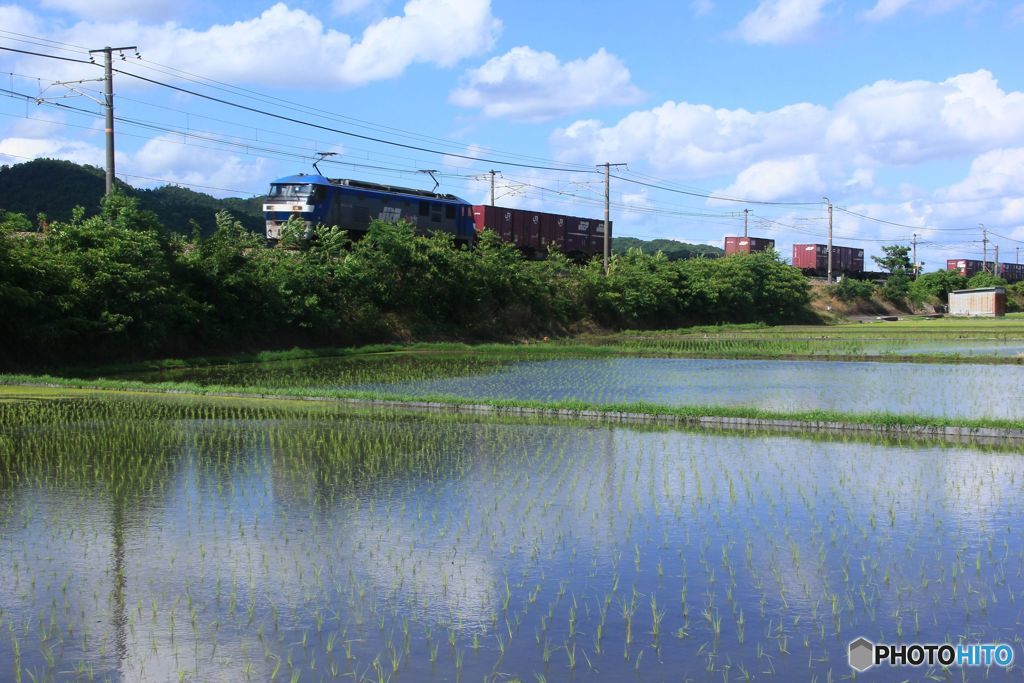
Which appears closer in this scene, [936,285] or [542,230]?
[542,230]

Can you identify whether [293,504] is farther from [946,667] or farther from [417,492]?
[946,667]

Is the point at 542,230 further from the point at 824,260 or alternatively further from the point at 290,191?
the point at 824,260

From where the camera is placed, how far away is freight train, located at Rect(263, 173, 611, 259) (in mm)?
39250

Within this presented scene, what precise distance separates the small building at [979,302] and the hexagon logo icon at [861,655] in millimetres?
71962

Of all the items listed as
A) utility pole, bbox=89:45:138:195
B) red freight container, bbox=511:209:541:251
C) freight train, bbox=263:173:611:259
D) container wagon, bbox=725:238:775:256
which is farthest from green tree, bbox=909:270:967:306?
utility pole, bbox=89:45:138:195

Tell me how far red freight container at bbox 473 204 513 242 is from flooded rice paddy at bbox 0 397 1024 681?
39.1 m

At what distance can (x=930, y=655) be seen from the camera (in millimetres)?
5902

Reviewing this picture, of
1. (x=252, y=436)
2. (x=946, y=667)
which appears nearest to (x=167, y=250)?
(x=252, y=436)

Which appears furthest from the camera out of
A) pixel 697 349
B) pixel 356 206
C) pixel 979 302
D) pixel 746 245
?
pixel 746 245

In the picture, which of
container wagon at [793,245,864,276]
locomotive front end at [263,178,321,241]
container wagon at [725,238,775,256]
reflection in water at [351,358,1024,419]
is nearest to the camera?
reflection in water at [351,358,1024,419]

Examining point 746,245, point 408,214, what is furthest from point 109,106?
point 746,245

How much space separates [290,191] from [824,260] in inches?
2434

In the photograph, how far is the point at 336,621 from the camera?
6480 millimetres

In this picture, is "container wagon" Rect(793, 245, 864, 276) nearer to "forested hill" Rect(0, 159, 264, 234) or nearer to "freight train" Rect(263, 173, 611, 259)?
"freight train" Rect(263, 173, 611, 259)
